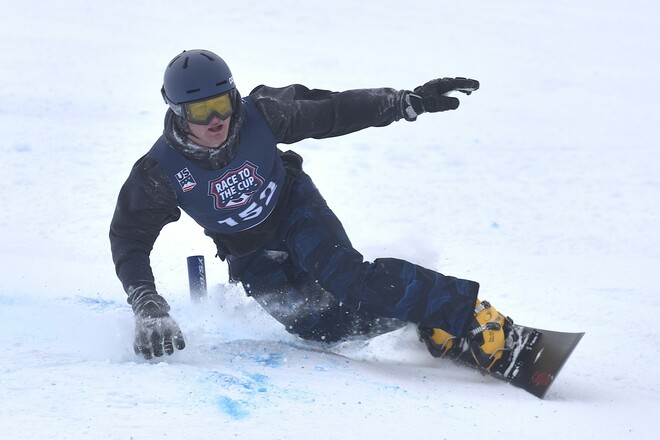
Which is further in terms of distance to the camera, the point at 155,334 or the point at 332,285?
the point at 332,285

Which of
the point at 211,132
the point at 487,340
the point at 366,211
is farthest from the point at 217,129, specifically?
the point at 366,211

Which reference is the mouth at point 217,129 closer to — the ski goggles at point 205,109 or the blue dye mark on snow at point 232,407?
the ski goggles at point 205,109

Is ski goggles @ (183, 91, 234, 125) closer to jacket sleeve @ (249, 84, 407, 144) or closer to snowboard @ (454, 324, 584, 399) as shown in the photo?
jacket sleeve @ (249, 84, 407, 144)

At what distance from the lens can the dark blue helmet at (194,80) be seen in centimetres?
359

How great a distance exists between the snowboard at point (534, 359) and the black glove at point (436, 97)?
3.48 feet

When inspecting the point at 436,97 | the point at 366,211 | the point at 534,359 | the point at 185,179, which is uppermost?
the point at 436,97

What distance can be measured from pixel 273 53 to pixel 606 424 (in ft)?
27.7

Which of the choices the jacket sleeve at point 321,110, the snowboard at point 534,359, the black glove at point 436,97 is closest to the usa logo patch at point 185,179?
the jacket sleeve at point 321,110

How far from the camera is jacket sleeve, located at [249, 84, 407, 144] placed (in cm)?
396

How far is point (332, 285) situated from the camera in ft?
12.7

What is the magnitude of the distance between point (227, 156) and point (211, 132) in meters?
0.15

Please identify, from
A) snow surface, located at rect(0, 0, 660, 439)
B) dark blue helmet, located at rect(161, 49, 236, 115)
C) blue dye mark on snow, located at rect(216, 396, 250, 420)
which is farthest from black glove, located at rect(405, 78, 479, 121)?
blue dye mark on snow, located at rect(216, 396, 250, 420)

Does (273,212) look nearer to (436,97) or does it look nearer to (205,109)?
(205,109)

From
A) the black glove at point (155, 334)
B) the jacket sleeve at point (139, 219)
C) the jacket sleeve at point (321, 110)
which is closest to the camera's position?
the black glove at point (155, 334)
